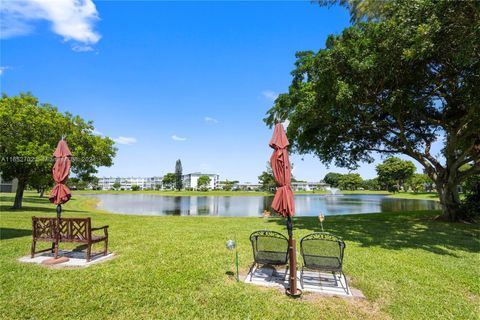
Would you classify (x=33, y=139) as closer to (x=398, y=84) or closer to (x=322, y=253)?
(x=322, y=253)

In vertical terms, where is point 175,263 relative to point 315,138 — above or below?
below

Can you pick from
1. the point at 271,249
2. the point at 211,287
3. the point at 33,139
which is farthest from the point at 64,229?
the point at 33,139

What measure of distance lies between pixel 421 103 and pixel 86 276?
1439 centimetres

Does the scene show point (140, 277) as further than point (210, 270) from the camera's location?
No

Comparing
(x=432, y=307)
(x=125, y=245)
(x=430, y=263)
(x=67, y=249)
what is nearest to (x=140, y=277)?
(x=125, y=245)

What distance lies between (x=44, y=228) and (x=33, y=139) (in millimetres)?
14487

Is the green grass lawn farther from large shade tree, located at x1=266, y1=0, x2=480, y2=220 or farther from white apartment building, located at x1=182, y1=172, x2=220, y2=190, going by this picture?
white apartment building, located at x1=182, y1=172, x2=220, y2=190

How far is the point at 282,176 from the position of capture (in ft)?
17.3

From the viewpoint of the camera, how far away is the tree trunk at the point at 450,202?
1535cm

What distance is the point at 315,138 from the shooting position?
56.3 feet

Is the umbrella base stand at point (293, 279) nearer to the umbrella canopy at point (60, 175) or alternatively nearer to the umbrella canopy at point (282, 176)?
the umbrella canopy at point (282, 176)

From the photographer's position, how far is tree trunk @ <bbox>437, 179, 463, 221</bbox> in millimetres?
15352

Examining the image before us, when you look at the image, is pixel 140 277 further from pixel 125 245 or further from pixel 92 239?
pixel 125 245

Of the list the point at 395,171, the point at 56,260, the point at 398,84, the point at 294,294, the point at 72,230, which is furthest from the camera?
the point at 395,171
